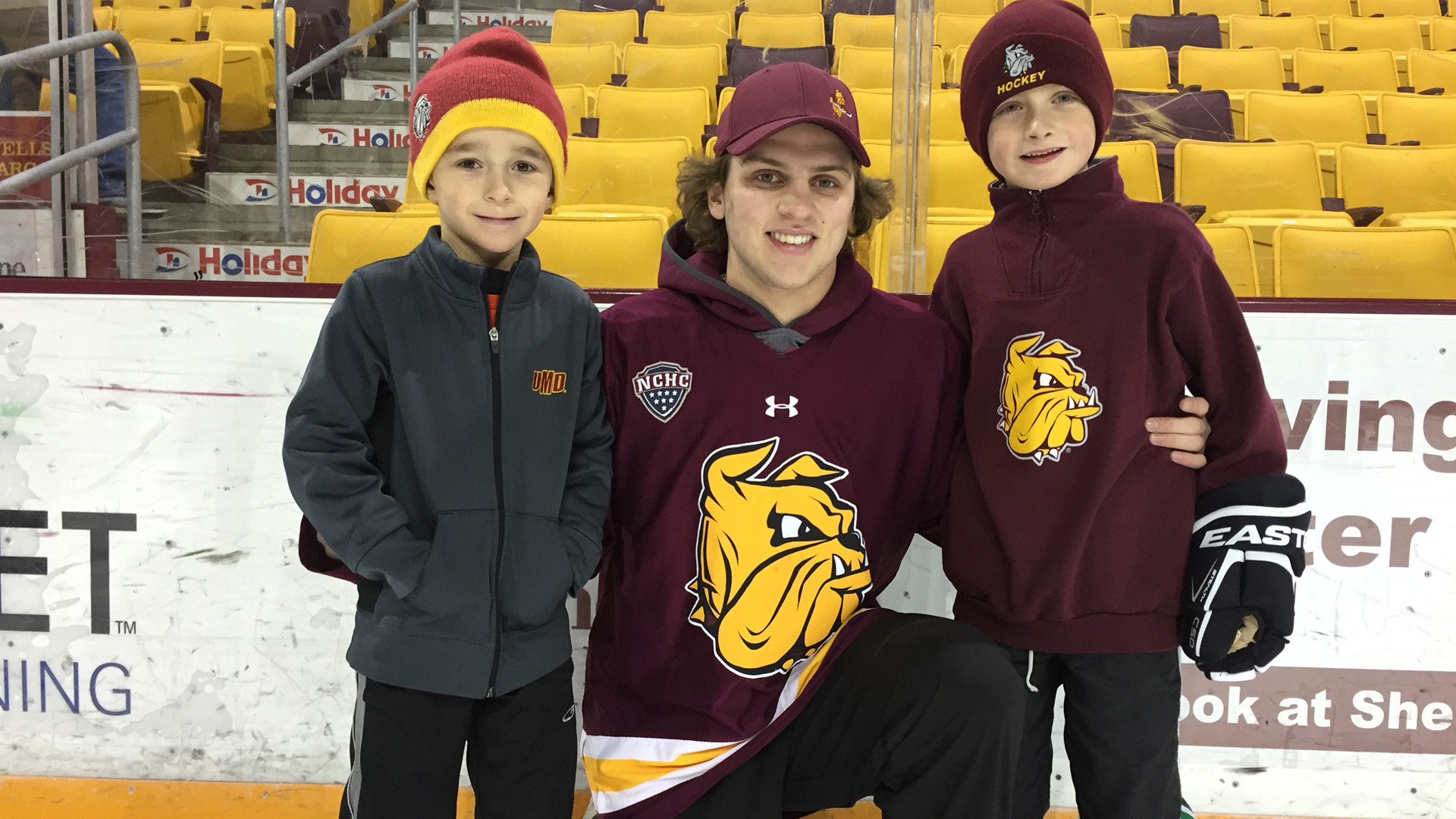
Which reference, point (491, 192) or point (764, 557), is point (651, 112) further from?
point (764, 557)

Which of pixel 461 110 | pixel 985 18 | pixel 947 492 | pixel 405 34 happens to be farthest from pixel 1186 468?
pixel 405 34

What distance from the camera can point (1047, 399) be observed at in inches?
51.8

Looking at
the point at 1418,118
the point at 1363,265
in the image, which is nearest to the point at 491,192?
the point at 1363,265

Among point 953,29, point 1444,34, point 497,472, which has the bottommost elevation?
point 497,472

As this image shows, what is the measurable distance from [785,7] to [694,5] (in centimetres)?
32

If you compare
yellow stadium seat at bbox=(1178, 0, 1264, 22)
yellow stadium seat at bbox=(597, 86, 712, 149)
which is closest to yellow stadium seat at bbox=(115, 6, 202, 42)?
yellow stadium seat at bbox=(597, 86, 712, 149)

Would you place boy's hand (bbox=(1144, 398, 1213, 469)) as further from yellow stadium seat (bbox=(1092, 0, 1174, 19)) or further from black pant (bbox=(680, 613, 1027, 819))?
yellow stadium seat (bbox=(1092, 0, 1174, 19))

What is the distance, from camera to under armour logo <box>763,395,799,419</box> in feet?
4.44

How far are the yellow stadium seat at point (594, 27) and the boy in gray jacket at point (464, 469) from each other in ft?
2.77

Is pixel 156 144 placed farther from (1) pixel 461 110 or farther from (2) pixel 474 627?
(2) pixel 474 627

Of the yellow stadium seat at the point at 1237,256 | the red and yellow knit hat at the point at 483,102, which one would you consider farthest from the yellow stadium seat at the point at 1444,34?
the red and yellow knit hat at the point at 483,102

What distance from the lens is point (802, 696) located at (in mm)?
1336

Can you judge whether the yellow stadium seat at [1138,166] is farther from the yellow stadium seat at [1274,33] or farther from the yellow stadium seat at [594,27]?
the yellow stadium seat at [1274,33]

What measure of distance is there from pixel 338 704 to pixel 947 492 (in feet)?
3.69
